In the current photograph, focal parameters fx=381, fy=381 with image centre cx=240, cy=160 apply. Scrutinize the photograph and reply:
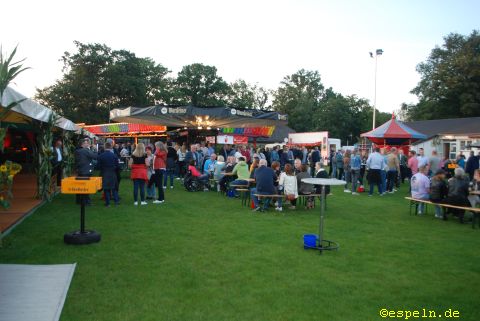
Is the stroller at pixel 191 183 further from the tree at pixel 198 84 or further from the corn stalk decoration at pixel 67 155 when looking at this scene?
the tree at pixel 198 84

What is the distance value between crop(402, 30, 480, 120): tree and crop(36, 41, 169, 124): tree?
1341 inches

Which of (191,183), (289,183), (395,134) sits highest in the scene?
(395,134)

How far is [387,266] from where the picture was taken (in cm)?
523

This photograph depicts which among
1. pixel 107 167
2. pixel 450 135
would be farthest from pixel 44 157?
pixel 450 135

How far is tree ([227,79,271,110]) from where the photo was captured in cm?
6562

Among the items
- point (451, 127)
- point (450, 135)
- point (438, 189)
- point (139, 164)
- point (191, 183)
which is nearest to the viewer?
point (438, 189)

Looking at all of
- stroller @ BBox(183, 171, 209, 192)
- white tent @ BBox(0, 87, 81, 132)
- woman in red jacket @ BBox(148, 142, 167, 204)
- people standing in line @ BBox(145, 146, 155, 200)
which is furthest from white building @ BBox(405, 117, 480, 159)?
white tent @ BBox(0, 87, 81, 132)

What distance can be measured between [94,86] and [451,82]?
39.2 m

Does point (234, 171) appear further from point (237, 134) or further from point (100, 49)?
point (100, 49)

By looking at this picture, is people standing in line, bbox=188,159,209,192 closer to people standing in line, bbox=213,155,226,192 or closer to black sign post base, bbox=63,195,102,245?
people standing in line, bbox=213,155,226,192

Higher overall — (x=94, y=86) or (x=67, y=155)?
(x=94, y=86)

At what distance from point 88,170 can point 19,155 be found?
38.4 ft

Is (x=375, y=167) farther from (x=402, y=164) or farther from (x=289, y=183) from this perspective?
(x=289, y=183)

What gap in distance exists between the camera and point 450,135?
28.6 meters
